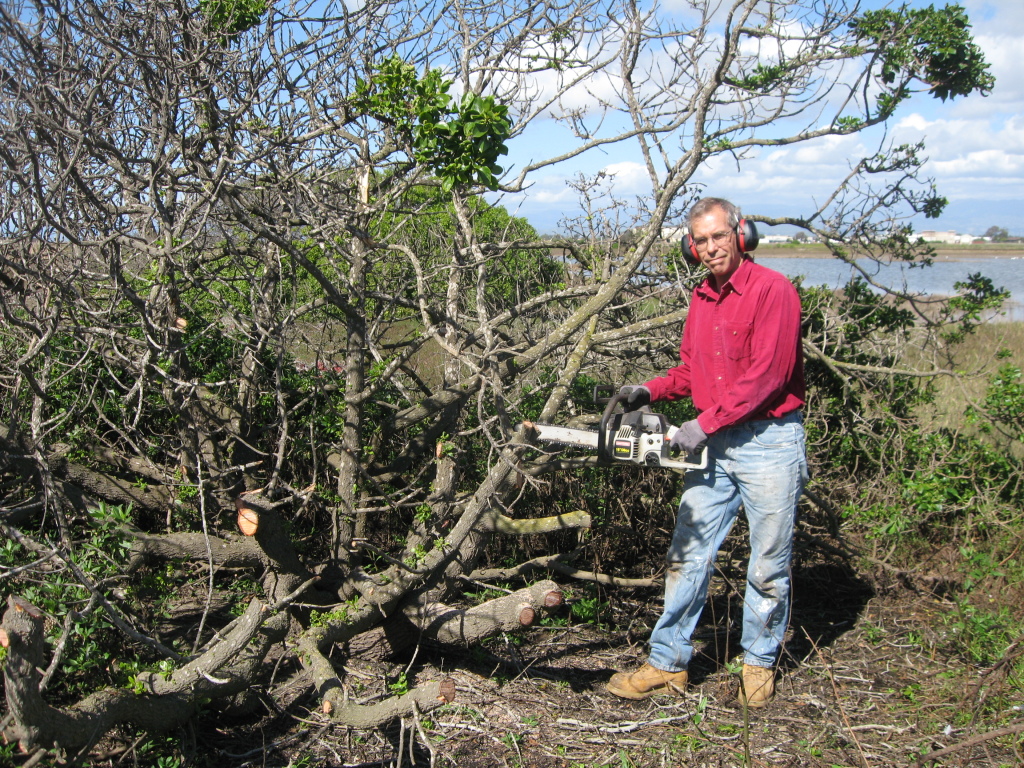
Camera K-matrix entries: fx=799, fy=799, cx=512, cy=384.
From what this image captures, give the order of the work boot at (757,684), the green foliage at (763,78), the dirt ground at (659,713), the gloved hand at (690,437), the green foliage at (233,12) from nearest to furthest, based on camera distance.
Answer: the dirt ground at (659,713), the gloved hand at (690,437), the green foliage at (233,12), the work boot at (757,684), the green foliage at (763,78)

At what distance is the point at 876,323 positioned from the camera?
5.71 meters

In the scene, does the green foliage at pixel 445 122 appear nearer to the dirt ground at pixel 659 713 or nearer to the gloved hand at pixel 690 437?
the gloved hand at pixel 690 437

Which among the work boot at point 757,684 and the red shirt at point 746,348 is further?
the work boot at point 757,684

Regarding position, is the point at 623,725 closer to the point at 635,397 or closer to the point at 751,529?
the point at 751,529

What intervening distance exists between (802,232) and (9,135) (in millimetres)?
4667

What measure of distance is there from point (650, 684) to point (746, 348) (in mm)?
1750

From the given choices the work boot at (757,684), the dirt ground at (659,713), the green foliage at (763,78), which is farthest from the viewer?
the green foliage at (763,78)

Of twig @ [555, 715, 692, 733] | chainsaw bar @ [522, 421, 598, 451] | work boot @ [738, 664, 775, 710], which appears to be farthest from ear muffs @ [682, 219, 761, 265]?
twig @ [555, 715, 692, 733]

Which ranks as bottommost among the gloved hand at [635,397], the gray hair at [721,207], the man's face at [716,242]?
the gloved hand at [635,397]

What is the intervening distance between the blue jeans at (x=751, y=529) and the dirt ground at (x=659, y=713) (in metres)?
0.18

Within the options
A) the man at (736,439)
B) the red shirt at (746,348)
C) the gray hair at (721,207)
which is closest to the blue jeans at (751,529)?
the man at (736,439)

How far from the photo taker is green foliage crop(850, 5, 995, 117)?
5.05 metres

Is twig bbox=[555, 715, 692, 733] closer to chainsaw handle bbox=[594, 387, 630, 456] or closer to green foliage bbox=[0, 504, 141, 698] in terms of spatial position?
chainsaw handle bbox=[594, 387, 630, 456]

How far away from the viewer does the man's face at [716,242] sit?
3629 mm
